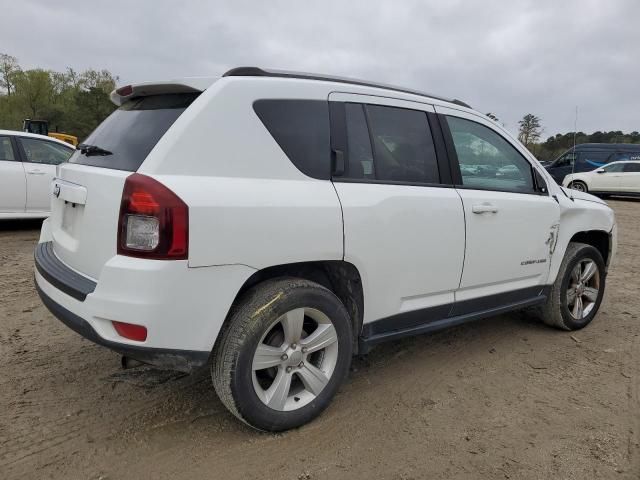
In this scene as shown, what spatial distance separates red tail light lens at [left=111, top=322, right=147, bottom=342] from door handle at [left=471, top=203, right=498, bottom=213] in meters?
2.12

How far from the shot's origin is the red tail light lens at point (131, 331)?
2.16 meters

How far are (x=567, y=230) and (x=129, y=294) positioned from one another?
11.2ft

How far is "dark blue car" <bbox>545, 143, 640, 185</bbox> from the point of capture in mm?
21047

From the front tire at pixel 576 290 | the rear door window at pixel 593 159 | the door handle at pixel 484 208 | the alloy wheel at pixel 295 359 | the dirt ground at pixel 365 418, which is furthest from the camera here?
the rear door window at pixel 593 159

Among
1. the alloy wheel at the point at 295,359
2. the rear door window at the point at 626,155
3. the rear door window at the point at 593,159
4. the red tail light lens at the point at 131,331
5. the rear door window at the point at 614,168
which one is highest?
the rear door window at the point at 626,155

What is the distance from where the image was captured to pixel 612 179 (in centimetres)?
1931

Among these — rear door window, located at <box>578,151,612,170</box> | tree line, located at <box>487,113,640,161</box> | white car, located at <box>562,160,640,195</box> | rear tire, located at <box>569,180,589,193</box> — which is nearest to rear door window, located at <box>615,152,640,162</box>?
rear door window, located at <box>578,151,612,170</box>

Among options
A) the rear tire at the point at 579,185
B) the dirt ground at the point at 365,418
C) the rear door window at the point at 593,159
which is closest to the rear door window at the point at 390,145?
the dirt ground at the point at 365,418

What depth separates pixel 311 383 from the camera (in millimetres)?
2682

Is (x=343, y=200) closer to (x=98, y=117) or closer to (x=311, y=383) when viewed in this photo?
(x=311, y=383)

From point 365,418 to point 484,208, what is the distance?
5.02ft

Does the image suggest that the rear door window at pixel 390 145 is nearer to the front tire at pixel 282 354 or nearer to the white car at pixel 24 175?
the front tire at pixel 282 354

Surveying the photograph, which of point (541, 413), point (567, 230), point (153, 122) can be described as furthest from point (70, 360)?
point (567, 230)

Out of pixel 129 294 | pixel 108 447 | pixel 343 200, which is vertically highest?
pixel 343 200
